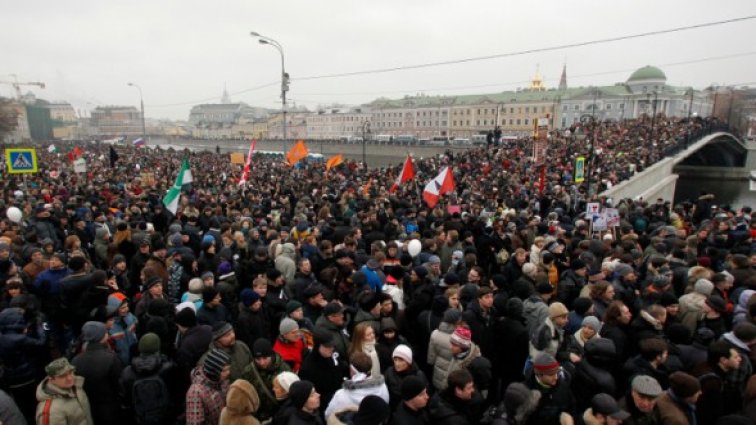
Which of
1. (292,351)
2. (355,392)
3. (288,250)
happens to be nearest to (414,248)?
(288,250)

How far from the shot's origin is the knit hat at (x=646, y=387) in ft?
10.3

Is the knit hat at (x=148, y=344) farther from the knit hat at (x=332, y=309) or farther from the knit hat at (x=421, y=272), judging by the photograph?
the knit hat at (x=421, y=272)

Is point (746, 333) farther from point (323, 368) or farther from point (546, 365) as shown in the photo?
point (323, 368)

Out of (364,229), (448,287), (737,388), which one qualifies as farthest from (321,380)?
(364,229)

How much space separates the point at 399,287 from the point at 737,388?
3415 millimetres

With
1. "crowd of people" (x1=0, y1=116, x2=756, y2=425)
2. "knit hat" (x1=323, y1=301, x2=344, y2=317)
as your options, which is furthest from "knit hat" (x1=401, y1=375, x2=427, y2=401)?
"knit hat" (x1=323, y1=301, x2=344, y2=317)

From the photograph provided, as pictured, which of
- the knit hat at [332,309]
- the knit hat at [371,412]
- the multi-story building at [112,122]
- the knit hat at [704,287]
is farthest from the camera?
the multi-story building at [112,122]

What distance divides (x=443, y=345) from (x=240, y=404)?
1.90 meters

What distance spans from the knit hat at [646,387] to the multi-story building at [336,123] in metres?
122

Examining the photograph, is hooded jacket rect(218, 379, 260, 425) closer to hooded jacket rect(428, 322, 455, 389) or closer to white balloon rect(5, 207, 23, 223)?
hooded jacket rect(428, 322, 455, 389)

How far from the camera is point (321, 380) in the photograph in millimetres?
3805

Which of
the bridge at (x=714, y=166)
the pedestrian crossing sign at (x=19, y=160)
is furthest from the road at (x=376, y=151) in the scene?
the pedestrian crossing sign at (x=19, y=160)

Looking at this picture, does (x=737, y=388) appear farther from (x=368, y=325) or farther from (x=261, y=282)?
(x=261, y=282)

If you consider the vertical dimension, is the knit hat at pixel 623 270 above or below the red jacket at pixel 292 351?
above
